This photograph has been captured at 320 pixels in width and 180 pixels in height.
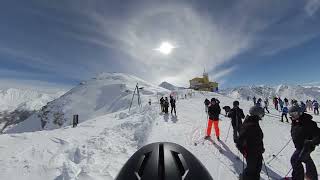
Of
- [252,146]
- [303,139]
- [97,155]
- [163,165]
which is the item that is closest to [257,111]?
[252,146]

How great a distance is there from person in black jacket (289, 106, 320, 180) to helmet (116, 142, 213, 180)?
465cm

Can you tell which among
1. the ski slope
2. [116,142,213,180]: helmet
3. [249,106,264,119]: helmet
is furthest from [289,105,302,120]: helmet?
[116,142,213,180]: helmet

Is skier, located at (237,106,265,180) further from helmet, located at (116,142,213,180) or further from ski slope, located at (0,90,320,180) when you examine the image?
helmet, located at (116,142,213,180)

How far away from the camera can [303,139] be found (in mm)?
6848

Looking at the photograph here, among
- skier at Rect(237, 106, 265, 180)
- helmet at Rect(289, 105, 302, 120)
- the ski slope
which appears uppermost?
helmet at Rect(289, 105, 302, 120)

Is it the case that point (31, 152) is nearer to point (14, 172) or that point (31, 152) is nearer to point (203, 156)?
point (14, 172)

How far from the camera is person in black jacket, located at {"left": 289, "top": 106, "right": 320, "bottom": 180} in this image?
22.0 feet

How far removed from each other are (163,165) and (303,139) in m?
→ 5.19

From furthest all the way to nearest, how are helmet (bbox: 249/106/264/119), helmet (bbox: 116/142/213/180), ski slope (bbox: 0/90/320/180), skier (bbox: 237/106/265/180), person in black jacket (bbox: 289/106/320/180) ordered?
ski slope (bbox: 0/90/320/180)
helmet (bbox: 249/106/264/119)
skier (bbox: 237/106/265/180)
person in black jacket (bbox: 289/106/320/180)
helmet (bbox: 116/142/213/180)

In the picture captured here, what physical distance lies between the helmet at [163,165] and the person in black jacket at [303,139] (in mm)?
4647

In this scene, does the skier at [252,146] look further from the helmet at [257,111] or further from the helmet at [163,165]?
the helmet at [163,165]

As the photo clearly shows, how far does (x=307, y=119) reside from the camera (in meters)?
6.88

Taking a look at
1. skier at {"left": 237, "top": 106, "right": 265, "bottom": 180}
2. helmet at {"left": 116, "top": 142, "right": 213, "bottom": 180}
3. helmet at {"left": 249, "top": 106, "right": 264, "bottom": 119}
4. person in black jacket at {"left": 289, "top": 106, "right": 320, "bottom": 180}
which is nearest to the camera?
helmet at {"left": 116, "top": 142, "right": 213, "bottom": 180}

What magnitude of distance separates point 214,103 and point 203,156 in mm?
3059
